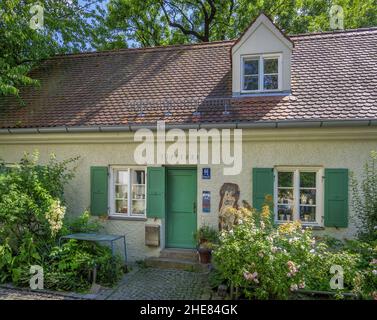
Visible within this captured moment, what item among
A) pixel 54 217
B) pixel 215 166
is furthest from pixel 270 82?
pixel 54 217

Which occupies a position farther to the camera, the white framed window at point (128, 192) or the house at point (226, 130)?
the white framed window at point (128, 192)

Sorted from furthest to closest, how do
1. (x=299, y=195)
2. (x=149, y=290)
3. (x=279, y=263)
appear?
(x=299, y=195), (x=149, y=290), (x=279, y=263)

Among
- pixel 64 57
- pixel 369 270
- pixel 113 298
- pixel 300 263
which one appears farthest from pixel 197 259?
pixel 64 57

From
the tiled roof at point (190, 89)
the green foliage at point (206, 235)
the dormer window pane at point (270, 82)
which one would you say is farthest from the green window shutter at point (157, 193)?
the dormer window pane at point (270, 82)

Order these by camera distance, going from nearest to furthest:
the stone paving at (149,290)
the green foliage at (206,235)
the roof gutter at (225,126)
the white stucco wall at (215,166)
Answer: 1. the stone paving at (149,290)
2. the roof gutter at (225,126)
3. the white stucco wall at (215,166)
4. the green foliage at (206,235)

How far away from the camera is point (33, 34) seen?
396 inches

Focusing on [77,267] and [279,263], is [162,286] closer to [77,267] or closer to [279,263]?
[77,267]

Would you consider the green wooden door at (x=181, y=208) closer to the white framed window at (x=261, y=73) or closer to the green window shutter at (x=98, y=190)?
the green window shutter at (x=98, y=190)

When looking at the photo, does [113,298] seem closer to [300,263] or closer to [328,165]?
[300,263]

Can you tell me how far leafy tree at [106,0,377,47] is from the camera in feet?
53.8

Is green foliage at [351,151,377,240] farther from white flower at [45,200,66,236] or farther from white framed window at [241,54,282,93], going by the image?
white flower at [45,200,66,236]

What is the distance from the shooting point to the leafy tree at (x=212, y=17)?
16.4 m

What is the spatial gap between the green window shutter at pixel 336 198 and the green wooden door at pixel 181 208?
3.10m

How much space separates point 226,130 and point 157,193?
7.57ft
